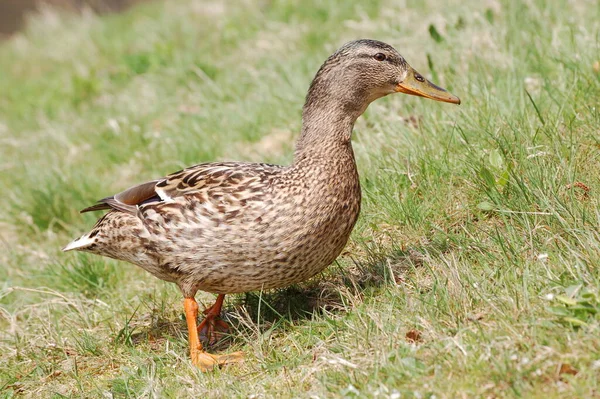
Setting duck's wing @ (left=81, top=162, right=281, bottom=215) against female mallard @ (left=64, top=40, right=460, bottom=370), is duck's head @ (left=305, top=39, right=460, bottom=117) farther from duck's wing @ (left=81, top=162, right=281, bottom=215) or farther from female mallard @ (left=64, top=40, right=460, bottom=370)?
duck's wing @ (left=81, top=162, right=281, bottom=215)

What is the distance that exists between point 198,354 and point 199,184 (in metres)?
0.81

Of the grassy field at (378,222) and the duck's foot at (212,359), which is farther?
the duck's foot at (212,359)

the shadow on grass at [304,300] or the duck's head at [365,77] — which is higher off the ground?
the duck's head at [365,77]

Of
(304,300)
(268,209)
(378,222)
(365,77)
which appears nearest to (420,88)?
(365,77)

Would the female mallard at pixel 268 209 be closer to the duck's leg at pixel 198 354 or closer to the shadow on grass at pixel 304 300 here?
the duck's leg at pixel 198 354

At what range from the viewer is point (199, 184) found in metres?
3.94

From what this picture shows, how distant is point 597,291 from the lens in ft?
9.83

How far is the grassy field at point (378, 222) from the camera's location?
10.1 feet

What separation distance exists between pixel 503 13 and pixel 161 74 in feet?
10.9


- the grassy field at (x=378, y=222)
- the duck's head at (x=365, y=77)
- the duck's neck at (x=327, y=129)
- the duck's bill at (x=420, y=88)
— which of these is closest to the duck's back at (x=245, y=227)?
the duck's neck at (x=327, y=129)

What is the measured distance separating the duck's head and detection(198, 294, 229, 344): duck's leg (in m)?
1.15

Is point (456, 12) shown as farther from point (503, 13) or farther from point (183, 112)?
point (183, 112)

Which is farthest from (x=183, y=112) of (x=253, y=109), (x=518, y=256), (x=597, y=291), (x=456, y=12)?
(x=597, y=291)

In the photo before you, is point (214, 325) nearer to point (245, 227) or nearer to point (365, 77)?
point (245, 227)
